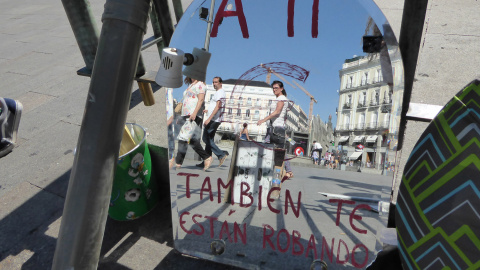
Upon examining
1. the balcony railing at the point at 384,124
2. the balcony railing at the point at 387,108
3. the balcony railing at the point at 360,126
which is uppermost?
the balcony railing at the point at 387,108

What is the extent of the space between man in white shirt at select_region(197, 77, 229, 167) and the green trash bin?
794 mm

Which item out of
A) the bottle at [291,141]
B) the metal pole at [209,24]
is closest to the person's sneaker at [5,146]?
the metal pole at [209,24]

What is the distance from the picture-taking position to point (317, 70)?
1508mm

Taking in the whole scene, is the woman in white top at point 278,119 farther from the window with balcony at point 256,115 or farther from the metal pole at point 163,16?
the metal pole at point 163,16

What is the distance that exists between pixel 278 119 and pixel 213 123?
12.5 inches

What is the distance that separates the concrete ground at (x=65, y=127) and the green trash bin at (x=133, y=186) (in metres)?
0.15

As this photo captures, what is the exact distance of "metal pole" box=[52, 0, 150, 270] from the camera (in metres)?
1.14

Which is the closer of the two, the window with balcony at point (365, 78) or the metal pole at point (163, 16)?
the window with balcony at point (365, 78)

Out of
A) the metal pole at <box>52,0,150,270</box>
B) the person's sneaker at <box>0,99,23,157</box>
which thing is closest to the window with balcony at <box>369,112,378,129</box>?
the metal pole at <box>52,0,150,270</box>

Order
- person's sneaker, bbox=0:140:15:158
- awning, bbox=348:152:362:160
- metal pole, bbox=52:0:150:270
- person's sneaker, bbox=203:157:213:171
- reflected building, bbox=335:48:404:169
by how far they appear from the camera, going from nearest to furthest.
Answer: metal pole, bbox=52:0:150:270 < reflected building, bbox=335:48:404:169 < awning, bbox=348:152:362:160 < person's sneaker, bbox=203:157:213:171 < person's sneaker, bbox=0:140:15:158

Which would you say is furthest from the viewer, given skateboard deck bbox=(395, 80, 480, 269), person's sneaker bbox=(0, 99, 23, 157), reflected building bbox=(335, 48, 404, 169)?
person's sneaker bbox=(0, 99, 23, 157)

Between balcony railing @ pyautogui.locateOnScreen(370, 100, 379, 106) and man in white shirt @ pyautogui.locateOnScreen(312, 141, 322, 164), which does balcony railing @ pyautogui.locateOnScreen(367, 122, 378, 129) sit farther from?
man in white shirt @ pyautogui.locateOnScreen(312, 141, 322, 164)

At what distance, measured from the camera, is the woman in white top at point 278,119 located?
156 centimetres

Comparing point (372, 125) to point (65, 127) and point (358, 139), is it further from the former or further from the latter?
point (65, 127)
